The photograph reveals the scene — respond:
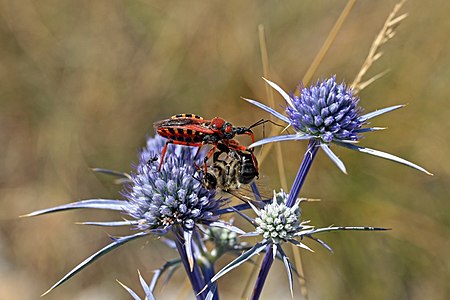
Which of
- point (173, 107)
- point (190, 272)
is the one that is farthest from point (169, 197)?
point (173, 107)

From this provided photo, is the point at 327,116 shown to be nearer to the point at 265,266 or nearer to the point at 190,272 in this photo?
the point at 265,266

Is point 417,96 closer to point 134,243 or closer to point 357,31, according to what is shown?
point 357,31

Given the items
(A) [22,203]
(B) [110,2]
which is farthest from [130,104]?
(A) [22,203]

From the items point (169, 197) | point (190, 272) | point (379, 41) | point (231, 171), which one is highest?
point (379, 41)

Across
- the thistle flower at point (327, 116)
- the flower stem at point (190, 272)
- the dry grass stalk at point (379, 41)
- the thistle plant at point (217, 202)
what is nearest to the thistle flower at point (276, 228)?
the thistle plant at point (217, 202)

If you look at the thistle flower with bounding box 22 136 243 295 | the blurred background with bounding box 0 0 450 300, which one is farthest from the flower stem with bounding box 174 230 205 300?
the blurred background with bounding box 0 0 450 300

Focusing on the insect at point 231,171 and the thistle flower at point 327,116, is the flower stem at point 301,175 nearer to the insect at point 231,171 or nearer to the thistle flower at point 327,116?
the thistle flower at point 327,116
